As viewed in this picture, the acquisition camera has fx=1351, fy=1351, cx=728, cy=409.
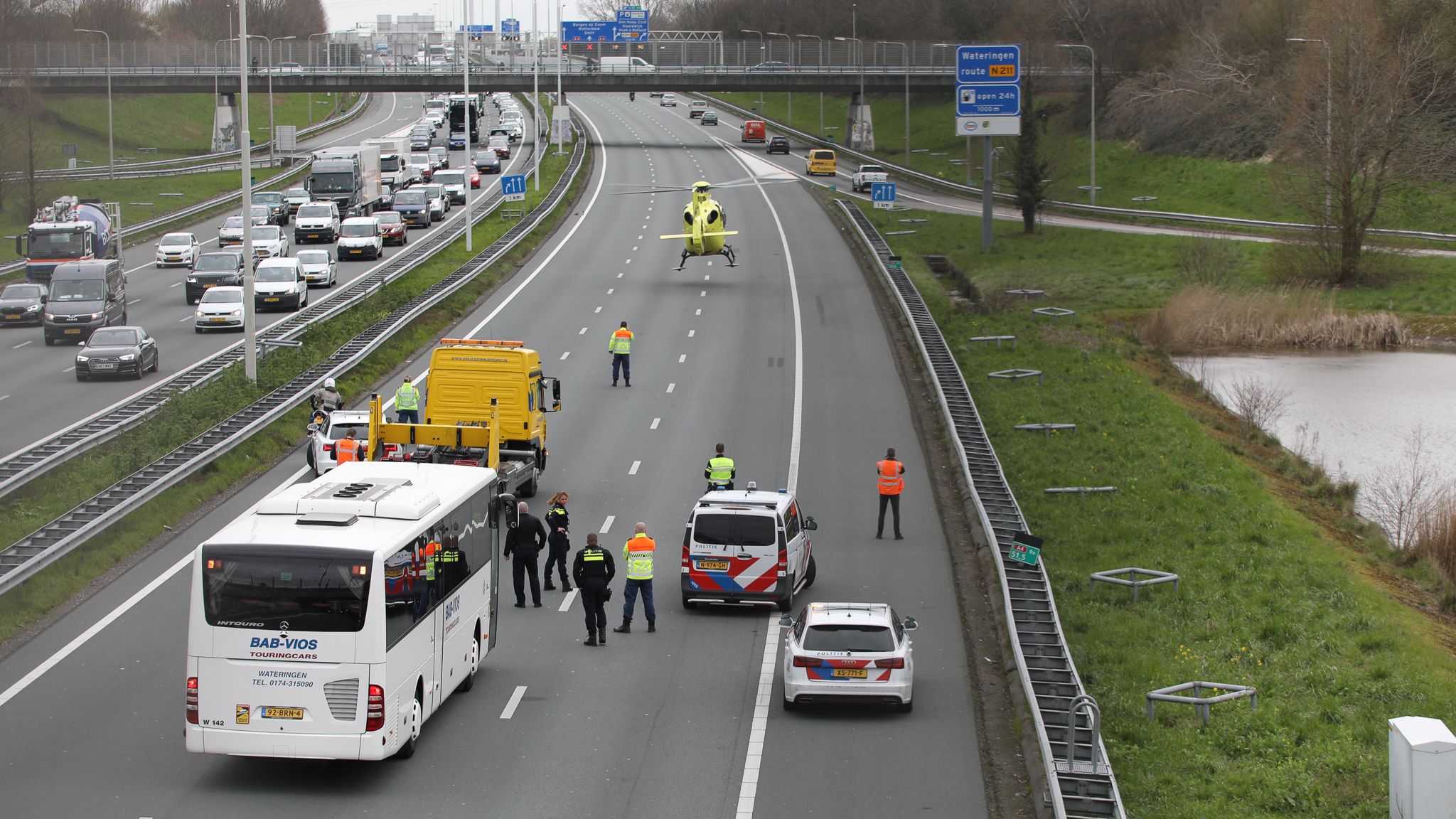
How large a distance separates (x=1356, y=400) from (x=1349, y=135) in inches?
726

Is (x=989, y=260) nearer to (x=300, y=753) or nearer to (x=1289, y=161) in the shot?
(x=1289, y=161)

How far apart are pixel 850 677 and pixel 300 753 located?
6.53 meters

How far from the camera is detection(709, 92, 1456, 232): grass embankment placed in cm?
6612

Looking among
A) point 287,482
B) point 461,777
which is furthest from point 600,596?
point 287,482

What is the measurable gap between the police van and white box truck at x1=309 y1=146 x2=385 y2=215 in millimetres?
55122

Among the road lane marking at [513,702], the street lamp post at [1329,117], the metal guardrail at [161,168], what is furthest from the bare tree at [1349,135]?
the metal guardrail at [161,168]

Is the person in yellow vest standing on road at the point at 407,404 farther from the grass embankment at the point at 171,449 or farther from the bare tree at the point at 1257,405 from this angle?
the bare tree at the point at 1257,405

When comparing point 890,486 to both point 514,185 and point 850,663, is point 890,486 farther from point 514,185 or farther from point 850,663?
point 514,185

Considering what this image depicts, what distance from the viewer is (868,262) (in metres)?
55.2

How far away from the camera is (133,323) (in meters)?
46.7

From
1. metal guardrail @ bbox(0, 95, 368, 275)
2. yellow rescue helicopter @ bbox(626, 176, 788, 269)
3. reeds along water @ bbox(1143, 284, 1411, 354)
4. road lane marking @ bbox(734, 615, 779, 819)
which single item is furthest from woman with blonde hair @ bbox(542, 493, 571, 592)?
metal guardrail @ bbox(0, 95, 368, 275)

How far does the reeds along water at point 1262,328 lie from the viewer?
158 ft

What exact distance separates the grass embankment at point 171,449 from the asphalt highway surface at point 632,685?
568 mm

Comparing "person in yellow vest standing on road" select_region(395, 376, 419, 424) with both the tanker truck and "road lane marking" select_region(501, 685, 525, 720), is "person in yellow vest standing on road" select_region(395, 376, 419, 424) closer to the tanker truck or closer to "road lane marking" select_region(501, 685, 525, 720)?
"road lane marking" select_region(501, 685, 525, 720)
